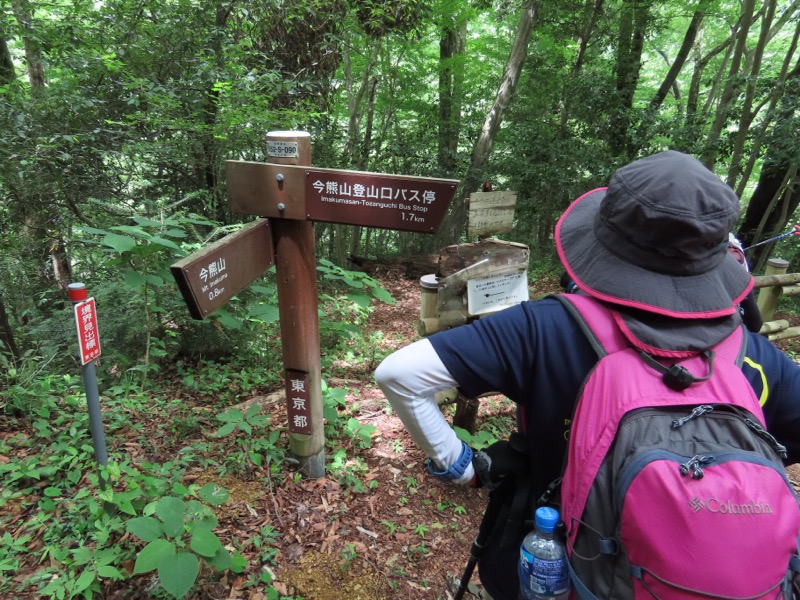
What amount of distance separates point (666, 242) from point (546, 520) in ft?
2.28

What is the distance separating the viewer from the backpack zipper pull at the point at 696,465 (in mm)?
856

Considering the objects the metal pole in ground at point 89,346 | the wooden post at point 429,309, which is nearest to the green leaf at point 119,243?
the metal pole in ground at point 89,346

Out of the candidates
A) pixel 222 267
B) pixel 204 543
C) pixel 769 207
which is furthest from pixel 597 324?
pixel 769 207

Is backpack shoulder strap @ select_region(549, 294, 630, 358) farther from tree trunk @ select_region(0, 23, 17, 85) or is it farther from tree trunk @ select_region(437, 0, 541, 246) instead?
tree trunk @ select_region(0, 23, 17, 85)

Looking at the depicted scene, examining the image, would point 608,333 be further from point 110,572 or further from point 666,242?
point 110,572

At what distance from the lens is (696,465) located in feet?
2.84

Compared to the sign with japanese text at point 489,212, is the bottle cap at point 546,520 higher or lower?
lower

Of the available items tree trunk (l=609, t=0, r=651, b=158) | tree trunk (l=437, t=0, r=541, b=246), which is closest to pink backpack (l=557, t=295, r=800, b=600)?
tree trunk (l=437, t=0, r=541, b=246)

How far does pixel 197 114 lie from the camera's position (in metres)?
5.23

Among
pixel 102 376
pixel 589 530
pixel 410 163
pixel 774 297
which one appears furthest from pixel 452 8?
pixel 589 530

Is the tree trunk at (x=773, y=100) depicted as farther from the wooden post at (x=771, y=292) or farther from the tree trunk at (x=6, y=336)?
the tree trunk at (x=6, y=336)

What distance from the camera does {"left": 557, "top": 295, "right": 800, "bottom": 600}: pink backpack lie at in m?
0.83

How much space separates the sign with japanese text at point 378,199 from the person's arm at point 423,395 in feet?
3.93

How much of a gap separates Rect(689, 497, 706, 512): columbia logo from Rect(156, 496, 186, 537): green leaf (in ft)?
5.87
